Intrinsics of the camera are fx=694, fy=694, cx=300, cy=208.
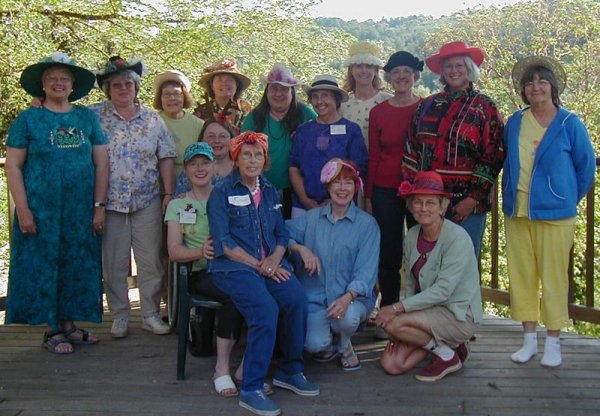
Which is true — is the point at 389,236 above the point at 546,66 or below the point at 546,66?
below

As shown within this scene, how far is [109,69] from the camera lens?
388 cm

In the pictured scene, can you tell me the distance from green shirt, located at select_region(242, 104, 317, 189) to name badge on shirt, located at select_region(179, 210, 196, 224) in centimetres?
68

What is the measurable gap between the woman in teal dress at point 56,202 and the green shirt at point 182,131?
0.53 m

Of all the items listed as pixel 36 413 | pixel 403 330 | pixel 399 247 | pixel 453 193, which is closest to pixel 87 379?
pixel 36 413

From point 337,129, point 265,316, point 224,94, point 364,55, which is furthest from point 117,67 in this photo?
point 265,316

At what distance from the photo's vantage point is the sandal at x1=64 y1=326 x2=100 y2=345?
3.93 metres

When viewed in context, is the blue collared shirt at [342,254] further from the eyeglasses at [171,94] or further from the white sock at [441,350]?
the eyeglasses at [171,94]

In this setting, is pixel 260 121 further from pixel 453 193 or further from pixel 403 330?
pixel 403 330

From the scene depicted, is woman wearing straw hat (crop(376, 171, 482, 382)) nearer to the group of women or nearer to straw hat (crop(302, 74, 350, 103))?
the group of women

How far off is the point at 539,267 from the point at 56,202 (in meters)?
2.54

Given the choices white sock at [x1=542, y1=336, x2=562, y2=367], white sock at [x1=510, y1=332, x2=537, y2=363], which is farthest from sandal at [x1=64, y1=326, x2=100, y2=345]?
white sock at [x1=542, y1=336, x2=562, y2=367]

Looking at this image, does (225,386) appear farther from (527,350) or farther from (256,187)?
(527,350)

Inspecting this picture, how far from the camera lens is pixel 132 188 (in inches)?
155

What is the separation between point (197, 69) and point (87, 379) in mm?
5801
